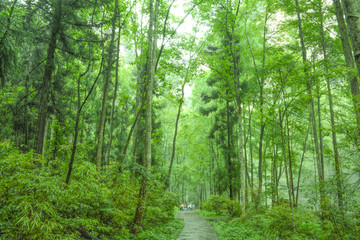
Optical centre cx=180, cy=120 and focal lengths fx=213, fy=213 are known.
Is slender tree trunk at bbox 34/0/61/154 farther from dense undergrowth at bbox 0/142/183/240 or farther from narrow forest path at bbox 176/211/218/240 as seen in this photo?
narrow forest path at bbox 176/211/218/240

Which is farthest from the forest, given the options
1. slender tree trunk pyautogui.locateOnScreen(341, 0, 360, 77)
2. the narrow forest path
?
the narrow forest path

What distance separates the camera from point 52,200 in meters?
3.88

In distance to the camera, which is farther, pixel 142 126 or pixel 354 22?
pixel 142 126

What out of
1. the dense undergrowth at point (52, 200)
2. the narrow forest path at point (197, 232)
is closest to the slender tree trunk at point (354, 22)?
the dense undergrowth at point (52, 200)

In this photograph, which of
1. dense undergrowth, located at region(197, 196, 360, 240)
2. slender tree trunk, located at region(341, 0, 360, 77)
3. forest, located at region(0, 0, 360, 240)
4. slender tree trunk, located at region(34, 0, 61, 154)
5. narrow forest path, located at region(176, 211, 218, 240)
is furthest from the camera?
narrow forest path, located at region(176, 211, 218, 240)

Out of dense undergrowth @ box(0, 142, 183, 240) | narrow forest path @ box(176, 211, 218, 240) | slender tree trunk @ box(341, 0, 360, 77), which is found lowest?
narrow forest path @ box(176, 211, 218, 240)

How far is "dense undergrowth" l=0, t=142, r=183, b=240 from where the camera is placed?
3.20m

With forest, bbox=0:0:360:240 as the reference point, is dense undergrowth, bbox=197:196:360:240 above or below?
below

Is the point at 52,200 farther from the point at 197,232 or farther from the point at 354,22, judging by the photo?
the point at 197,232

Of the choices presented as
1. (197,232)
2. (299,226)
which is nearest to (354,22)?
(299,226)

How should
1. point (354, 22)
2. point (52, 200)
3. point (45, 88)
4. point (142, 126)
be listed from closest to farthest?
1. point (354, 22)
2. point (52, 200)
3. point (45, 88)
4. point (142, 126)

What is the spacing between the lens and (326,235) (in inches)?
259

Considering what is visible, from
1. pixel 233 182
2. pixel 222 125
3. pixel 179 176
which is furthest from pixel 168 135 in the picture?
pixel 233 182

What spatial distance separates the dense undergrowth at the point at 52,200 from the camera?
3.20m
